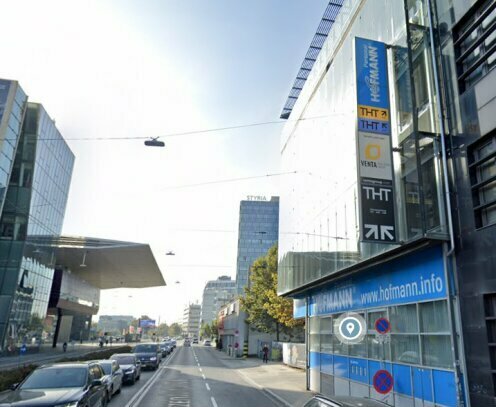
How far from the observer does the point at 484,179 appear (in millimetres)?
9086

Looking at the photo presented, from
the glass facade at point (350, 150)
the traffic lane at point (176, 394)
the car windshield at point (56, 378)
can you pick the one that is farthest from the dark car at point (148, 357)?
the car windshield at point (56, 378)

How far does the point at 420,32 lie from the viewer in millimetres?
11328

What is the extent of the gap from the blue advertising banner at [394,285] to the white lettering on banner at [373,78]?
4.80m

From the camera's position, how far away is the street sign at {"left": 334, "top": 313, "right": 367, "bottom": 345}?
556 inches

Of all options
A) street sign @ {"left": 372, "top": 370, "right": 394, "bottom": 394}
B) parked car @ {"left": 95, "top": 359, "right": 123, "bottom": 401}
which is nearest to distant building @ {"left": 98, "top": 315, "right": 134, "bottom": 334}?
parked car @ {"left": 95, "top": 359, "right": 123, "bottom": 401}

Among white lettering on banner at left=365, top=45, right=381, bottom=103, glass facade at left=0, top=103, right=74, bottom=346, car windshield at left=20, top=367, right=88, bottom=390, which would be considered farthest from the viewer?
glass facade at left=0, top=103, right=74, bottom=346

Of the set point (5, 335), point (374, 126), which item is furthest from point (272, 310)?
point (374, 126)

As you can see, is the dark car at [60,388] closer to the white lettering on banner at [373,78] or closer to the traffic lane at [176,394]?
the traffic lane at [176,394]

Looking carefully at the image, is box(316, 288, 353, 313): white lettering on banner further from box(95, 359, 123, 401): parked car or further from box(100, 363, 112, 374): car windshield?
box(100, 363, 112, 374): car windshield

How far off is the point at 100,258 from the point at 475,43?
53746 mm

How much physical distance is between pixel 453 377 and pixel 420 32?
354 inches

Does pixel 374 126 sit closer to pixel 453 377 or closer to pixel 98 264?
pixel 453 377

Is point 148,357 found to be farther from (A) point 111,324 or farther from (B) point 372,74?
(A) point 111,324

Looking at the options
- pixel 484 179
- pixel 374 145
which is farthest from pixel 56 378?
pixel 484 179
